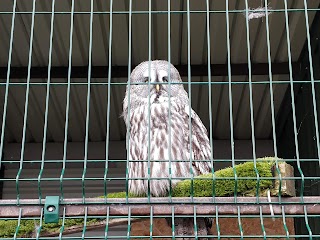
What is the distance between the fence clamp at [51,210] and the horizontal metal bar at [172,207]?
0.14 ft

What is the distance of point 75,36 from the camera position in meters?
6.78

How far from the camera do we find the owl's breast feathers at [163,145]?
15.8 feet

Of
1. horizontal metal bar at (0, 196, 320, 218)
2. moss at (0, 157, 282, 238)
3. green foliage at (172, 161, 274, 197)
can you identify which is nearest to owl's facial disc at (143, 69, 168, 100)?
moss at (0, 157, 282, 238)

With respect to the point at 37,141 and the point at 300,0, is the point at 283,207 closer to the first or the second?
the point at 300,0

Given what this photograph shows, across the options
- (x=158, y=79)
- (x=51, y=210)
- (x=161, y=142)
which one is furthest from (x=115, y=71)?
(x=51, y=210)

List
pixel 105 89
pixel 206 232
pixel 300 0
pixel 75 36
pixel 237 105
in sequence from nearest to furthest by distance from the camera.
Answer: pixel 206 232, pixel 300 0, pixel 75 36, pixel 105 89, pixel 237 105

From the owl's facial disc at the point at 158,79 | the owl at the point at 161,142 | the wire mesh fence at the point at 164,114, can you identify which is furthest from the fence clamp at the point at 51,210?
the owl's facial disc at the point at 158,79

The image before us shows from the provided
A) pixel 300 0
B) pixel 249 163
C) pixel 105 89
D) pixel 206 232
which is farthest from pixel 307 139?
pixel 249 163

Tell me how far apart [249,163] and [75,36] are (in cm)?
378

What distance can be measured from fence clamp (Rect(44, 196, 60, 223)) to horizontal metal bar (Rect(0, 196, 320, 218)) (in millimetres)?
44

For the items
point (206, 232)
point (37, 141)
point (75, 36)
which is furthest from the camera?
point (37, 141)

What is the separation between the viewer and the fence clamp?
10.1ft

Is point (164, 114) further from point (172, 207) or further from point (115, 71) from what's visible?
point (115, 71)

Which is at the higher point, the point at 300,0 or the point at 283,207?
the point at 300,0
